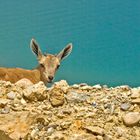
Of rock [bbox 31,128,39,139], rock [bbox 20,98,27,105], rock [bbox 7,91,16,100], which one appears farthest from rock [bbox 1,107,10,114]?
rock [bbox 31,128,39,139]

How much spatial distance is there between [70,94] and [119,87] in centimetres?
118

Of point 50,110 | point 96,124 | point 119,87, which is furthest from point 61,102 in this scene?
point 119,87

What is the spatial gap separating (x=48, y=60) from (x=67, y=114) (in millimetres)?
12644

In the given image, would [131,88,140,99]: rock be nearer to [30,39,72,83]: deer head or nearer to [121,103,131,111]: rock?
[121,103,131,111]: rock

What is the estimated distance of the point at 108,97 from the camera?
9.40 metres

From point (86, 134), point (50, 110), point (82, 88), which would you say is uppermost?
point (82, 88)

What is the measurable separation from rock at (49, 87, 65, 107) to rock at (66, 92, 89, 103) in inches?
6.6

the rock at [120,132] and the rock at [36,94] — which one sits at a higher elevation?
the rock at [36,94]

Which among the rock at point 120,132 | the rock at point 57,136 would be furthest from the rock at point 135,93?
the rock at point 57,136

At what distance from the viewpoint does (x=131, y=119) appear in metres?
8.54

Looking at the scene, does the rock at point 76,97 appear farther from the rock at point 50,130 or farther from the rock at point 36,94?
the rock at point 50,130

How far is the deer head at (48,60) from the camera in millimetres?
20781

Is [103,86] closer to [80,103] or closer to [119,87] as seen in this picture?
[119,87]

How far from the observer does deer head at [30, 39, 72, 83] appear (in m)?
20.8
